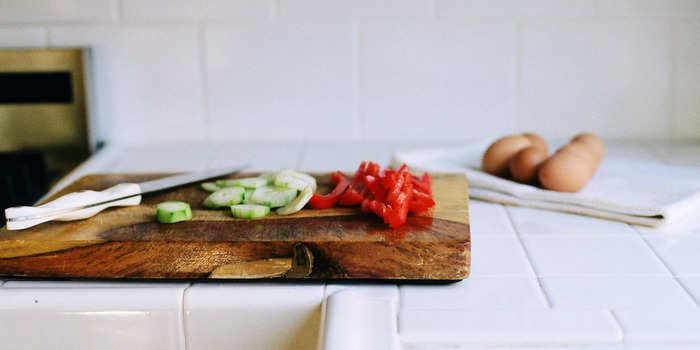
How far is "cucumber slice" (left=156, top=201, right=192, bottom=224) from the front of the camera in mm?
906

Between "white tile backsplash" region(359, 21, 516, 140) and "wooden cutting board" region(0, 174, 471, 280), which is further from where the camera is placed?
"white tile backsplash" region(359, 21, 516, 140)

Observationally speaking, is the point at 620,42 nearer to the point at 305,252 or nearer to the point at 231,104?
the point at 231,104

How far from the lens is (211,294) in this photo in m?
0.83

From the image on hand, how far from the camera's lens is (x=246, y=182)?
1.03m

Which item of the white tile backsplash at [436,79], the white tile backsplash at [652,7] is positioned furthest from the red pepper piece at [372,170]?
the white tile backsplash at [652,7]

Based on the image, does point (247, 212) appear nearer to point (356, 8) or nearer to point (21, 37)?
point (356, 8)

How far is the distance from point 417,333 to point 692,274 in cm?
31

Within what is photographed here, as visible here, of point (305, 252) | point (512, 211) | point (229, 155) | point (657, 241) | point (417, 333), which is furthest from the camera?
point (229, 155)

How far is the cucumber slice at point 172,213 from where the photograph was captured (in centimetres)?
91

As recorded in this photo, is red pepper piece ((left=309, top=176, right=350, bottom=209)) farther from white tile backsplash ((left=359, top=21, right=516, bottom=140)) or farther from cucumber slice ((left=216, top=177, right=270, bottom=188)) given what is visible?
white tile backsplash ((left=359, top=21, right=516, bottom=140))

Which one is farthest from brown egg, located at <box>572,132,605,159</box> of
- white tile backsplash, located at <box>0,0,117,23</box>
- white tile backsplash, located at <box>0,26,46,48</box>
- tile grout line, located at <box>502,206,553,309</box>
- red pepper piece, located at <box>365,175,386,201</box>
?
white tile backsplash, located at <box>0,26,46,48</box>

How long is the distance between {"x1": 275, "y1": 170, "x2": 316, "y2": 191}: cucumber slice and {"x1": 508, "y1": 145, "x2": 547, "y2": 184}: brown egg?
0.94 ft

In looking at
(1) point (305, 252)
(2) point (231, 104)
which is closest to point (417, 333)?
(1) point (305, 252)

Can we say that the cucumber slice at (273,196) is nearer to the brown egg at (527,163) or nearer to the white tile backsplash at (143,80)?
the brown egg at (527,163)
